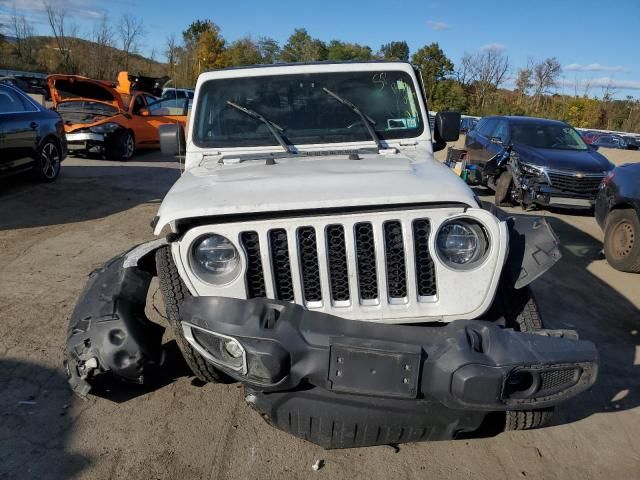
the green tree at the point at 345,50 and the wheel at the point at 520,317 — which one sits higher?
the green tree at the point at 345,50

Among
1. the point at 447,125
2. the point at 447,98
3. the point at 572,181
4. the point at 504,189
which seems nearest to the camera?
the point at 447,125

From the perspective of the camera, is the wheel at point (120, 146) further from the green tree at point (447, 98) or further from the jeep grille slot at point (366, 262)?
the green tree at point (447, 98)

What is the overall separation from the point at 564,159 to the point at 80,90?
10915 mm

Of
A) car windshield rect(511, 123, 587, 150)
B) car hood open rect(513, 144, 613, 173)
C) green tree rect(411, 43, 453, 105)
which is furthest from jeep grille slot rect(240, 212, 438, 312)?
green tree rect(411, 43, 453, 105)

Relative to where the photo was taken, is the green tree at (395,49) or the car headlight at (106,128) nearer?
the car headlight at (106,128)

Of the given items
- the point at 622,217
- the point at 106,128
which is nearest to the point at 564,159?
the point at 622,217

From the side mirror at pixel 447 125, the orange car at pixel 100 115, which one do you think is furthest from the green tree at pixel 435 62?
the side mirror at pixel 447 125

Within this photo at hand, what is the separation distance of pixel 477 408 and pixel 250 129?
8.06ft

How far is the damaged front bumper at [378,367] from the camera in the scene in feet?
7.06

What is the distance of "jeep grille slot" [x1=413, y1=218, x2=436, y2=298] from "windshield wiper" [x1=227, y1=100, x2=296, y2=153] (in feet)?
4.64

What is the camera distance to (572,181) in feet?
27.8

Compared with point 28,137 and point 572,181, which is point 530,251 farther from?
point 28,137

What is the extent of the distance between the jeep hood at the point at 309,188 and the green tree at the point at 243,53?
4598 cm

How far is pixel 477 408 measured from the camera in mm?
2199
